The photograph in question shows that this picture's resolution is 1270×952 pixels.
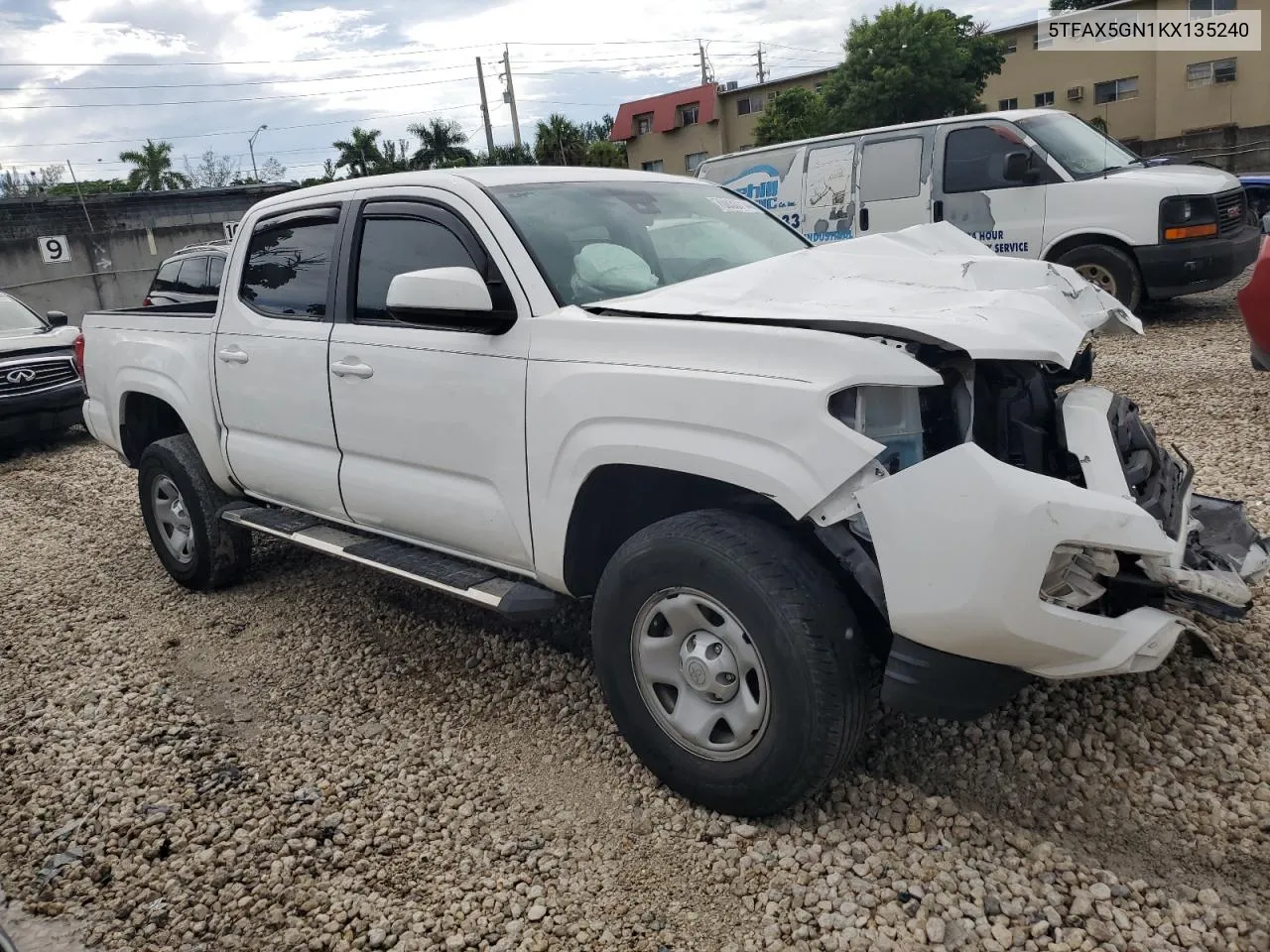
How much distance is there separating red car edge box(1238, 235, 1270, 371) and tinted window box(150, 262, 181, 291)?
11675mm

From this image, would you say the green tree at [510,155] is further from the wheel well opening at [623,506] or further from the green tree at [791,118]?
the wheel well opening at [623,506]

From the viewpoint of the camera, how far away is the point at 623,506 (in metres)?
3.20

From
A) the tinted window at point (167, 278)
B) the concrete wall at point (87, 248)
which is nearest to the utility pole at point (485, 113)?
the concrete wall at point (87, 248)

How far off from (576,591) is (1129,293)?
7.29 m

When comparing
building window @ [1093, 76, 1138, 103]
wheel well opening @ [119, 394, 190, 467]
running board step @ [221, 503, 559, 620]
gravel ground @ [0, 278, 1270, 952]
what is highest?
building window @ [1093, 76, 1138, 103]

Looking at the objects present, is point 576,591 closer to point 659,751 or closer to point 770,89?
point 659,751

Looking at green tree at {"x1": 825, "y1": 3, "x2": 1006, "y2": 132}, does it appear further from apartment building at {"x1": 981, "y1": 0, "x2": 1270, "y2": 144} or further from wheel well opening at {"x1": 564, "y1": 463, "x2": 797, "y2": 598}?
wheel well opening at {"x1": 564, "y1": 463, "x2": 797, "y2": 598}

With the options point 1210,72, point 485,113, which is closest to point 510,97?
point 485,113

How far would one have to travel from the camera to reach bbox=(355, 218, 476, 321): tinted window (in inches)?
143

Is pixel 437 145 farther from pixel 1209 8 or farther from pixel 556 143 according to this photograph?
pixel 1209 8

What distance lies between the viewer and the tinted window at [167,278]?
12375 mm

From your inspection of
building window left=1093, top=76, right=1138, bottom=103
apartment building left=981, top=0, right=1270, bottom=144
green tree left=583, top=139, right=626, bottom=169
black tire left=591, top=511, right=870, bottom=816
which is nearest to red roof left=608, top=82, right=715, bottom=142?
green tree left=583, top=139, right=626, bottom=169

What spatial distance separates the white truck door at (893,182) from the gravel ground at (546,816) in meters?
6.48

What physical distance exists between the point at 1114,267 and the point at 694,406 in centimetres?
739
